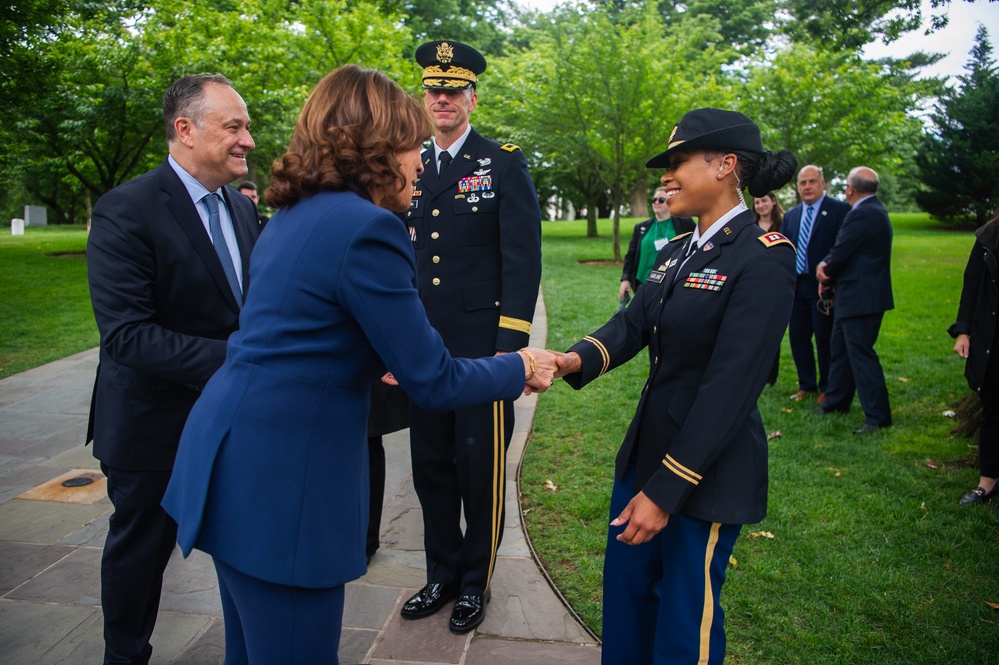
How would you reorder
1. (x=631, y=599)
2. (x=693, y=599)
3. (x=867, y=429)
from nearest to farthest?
(x=693, y=599), (x=631, y=599), (x=867, y=429)

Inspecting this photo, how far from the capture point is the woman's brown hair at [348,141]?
1926 mm

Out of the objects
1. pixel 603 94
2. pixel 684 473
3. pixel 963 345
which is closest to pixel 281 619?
→ pixel 684 473

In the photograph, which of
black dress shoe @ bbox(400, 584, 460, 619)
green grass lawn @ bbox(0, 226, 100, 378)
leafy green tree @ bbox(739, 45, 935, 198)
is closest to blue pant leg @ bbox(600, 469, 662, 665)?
black dress shoe @ bbox(400, 584, 460, 619)

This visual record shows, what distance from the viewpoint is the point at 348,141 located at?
1.93m

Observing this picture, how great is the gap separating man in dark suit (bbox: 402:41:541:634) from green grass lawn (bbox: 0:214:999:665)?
623 millimetres

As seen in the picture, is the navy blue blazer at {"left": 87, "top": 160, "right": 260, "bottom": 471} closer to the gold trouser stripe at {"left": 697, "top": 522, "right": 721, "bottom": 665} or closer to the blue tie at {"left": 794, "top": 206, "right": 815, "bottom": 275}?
the gold trouser stripe at {"left": 697, "top": 522, "right": 721, "bottom": 665}

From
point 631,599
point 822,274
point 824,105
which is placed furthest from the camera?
point 824,105

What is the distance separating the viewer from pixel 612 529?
103 inches

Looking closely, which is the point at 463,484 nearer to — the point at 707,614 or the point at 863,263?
the point at 707,614

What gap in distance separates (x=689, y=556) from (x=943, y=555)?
253 cm

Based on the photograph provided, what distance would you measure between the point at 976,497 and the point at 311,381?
4.51 meters

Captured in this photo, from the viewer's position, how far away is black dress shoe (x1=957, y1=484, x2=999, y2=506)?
4637 mm

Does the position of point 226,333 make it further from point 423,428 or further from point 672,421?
point 672,421

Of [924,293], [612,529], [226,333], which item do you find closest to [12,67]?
[226,333]
